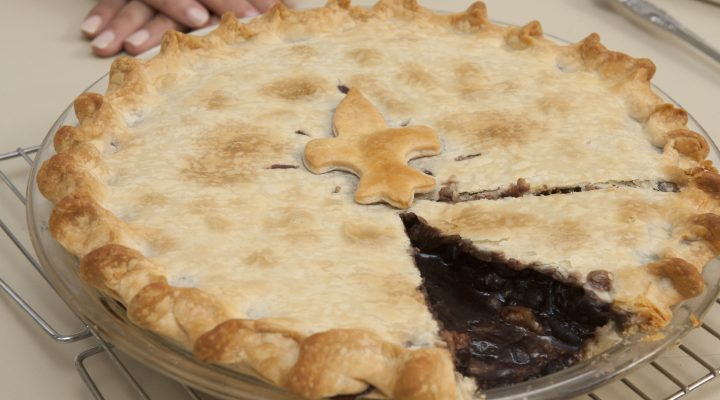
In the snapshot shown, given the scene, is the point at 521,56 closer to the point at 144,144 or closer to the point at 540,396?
the point at 144,144

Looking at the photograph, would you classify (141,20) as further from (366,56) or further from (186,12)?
(366,56)

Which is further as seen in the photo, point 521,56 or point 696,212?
point 521,56

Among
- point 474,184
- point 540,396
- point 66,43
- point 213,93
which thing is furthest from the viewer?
point 66,43

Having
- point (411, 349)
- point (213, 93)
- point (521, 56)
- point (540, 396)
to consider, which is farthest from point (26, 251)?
point (521, 56)

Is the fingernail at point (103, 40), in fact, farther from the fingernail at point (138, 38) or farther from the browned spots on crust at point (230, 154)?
the browned spots on crust at point (230, 154)

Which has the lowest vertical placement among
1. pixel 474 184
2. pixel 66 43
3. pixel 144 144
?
pixel 66 43

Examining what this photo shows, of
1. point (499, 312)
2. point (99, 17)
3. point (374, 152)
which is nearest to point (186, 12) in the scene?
point (99, 17)

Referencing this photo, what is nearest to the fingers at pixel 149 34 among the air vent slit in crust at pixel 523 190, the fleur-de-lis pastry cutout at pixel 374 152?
the fleur-de-lis pastry cutout at pixel 374 152
